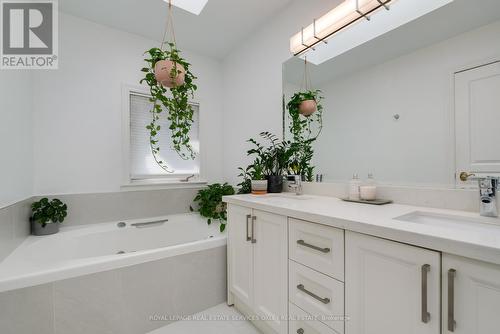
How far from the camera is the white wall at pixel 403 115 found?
3.45 ft

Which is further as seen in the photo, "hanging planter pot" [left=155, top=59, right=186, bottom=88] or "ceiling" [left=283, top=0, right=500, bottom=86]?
"hanging planter pot" [left=155, top=59, right=186, bottom=88]

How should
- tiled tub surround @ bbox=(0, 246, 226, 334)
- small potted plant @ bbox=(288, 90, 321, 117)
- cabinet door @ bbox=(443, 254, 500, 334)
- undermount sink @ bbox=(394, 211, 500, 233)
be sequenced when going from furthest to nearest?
small potted plant @ bbox=(288, 90, 321, 117), tiled tub surround @ bbox=(0, 246, 226, 334), undermount sink @ bbox=(394, 211, 500, 233), cabinet door @ bbox=(443, 254, 500, 334)

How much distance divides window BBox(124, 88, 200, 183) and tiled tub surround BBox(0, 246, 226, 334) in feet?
3.98

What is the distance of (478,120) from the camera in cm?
98

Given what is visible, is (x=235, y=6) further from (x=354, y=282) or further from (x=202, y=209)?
(x=354, y=282)

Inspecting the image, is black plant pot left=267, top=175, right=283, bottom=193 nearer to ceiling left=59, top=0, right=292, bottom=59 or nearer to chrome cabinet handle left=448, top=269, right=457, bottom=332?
chrome cabinet handle left=448, top=269, right=457, bottom=332

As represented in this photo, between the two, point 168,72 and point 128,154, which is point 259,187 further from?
point 128,154

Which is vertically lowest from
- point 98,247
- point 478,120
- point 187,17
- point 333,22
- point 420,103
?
point 98,247

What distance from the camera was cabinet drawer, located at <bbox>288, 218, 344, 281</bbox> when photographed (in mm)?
914

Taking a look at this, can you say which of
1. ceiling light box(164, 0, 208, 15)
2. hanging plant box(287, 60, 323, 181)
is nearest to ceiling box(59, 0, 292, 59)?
ceiling light box(164, 0, 208, 15)

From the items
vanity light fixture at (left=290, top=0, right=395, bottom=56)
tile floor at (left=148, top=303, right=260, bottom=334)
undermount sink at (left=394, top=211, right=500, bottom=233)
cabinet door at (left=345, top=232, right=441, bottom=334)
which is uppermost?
vanity light fixture at (left=290, top=0, right=395, bottom=56)

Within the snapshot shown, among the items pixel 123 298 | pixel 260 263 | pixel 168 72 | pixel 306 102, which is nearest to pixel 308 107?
pixel 306 102

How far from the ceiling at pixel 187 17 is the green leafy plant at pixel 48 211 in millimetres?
1748

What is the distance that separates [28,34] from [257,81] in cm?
200
